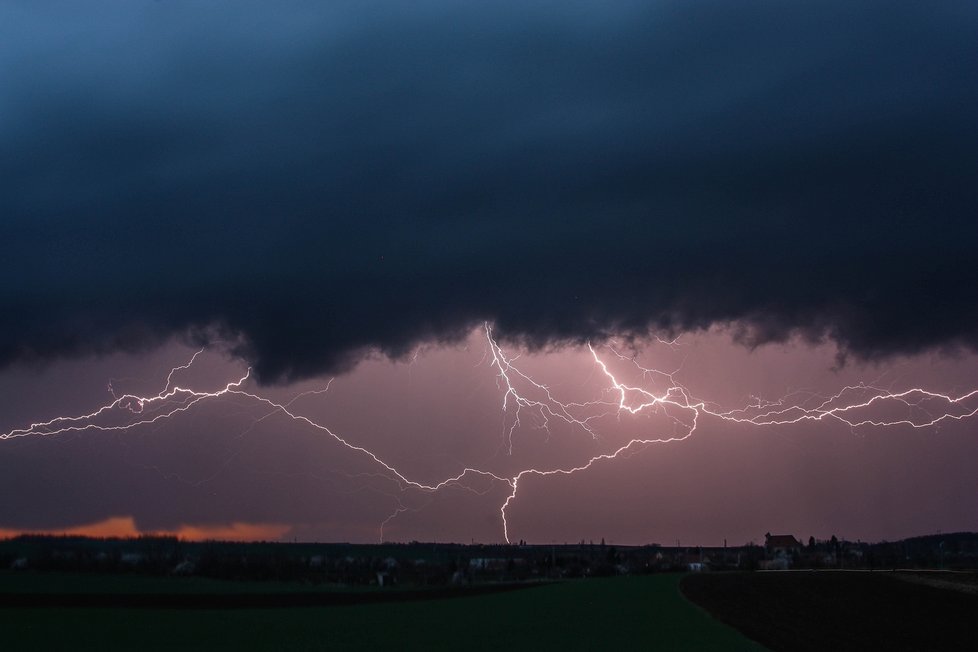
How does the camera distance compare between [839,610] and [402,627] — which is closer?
[402,627]

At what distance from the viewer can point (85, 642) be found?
3120cm

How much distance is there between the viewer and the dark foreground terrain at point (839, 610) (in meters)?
34.9

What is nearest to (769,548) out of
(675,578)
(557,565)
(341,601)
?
(557,565)

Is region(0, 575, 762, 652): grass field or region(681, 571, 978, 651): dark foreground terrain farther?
region(681, 571, 978, 651): dark foreground terrain

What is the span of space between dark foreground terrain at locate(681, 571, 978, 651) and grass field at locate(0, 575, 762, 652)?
1.73 m

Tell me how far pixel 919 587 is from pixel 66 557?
72.1 m

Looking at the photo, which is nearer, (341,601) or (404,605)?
(404,605)

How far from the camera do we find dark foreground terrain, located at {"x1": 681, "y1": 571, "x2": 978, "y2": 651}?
3487cm

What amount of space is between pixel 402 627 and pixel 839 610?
65.4 feet

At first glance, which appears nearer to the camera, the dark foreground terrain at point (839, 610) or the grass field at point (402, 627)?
the grass field at point (402, 627)

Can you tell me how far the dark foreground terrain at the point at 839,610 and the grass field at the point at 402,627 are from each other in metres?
1.73

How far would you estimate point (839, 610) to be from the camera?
150ft

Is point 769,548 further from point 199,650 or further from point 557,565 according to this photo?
point 199,650

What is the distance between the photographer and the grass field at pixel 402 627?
Result: 30.4 metres
